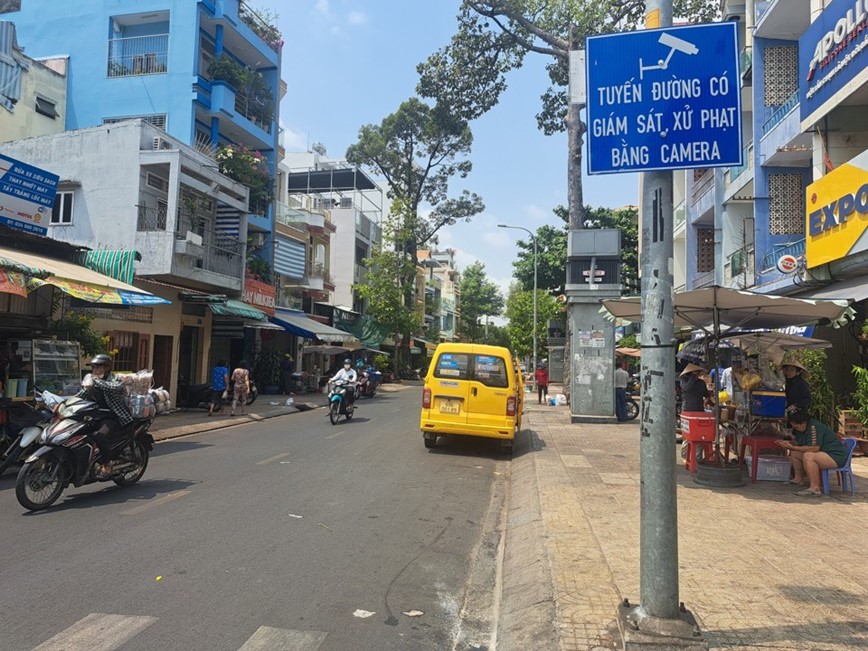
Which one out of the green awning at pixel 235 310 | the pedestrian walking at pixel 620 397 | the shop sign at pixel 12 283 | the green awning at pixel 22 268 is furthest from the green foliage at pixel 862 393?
the green awning at pixel 235 310

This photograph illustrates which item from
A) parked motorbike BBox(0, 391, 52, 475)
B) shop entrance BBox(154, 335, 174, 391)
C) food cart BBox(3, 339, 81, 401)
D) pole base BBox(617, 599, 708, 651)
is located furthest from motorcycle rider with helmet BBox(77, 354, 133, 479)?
shop entrance BBox(154, 335, 174, 391)

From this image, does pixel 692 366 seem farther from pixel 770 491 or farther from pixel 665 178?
pixel 665 178

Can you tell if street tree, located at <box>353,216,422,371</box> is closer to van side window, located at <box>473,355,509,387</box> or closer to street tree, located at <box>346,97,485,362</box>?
street tree, located at <box>346,97,485,362</box>

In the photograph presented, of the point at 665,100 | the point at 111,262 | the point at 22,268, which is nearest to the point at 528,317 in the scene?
the point at 111,262

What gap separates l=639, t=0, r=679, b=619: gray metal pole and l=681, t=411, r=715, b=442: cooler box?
562 cm

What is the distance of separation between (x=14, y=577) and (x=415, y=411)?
15.9 metres

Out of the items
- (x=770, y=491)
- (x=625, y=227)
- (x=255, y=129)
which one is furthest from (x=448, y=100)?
(x=770, y=491)

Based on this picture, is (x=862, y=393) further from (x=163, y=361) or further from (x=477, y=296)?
(x=477, y=296)

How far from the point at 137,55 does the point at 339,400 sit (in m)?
17.7

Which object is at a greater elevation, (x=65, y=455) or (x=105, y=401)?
(x=105, y=401)

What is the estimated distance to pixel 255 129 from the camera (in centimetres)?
2612

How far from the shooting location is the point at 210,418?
16406 millimetres

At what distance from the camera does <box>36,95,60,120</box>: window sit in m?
23.0

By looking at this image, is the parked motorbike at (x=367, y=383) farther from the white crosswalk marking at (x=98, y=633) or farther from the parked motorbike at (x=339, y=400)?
the white crosswalk marking at (x=98, y=633)
